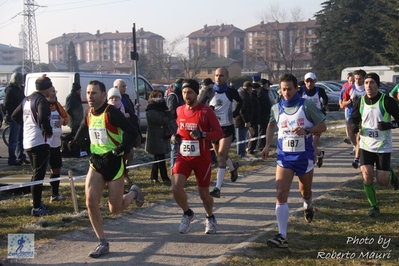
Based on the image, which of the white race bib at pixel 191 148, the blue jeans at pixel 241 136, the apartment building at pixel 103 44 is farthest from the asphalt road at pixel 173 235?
the apartment building at pixel 103 44

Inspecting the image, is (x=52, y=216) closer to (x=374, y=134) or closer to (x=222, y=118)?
(x=222, y=118)

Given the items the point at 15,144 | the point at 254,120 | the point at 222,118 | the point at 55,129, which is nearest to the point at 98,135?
the point at 55,129

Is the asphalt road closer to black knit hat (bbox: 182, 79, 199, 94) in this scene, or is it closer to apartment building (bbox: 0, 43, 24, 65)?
black knit hat (bbox: 182, 79, 199, 94)

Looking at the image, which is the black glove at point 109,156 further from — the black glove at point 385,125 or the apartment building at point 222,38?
the apartment building at point 222,38

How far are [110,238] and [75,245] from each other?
492 mm

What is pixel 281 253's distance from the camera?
613 centimetres

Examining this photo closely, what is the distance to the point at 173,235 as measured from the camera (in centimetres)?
703

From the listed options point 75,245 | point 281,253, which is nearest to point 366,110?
point 281,253

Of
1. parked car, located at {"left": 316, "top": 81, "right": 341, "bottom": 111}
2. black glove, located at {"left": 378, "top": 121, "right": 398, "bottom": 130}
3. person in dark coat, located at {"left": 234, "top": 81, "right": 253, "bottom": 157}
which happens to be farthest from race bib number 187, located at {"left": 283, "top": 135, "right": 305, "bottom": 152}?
parked car, located at {"left": 316, "top": 81, "right": 341, "bottom": 111}

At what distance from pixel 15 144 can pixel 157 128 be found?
4415 millimetres

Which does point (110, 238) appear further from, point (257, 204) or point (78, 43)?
point (78, 43)

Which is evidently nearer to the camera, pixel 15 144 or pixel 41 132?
pixel 41 132

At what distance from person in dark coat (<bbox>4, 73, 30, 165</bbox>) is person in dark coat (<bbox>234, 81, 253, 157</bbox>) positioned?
17.1ft

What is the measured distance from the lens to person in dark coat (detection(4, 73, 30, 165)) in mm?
12305
